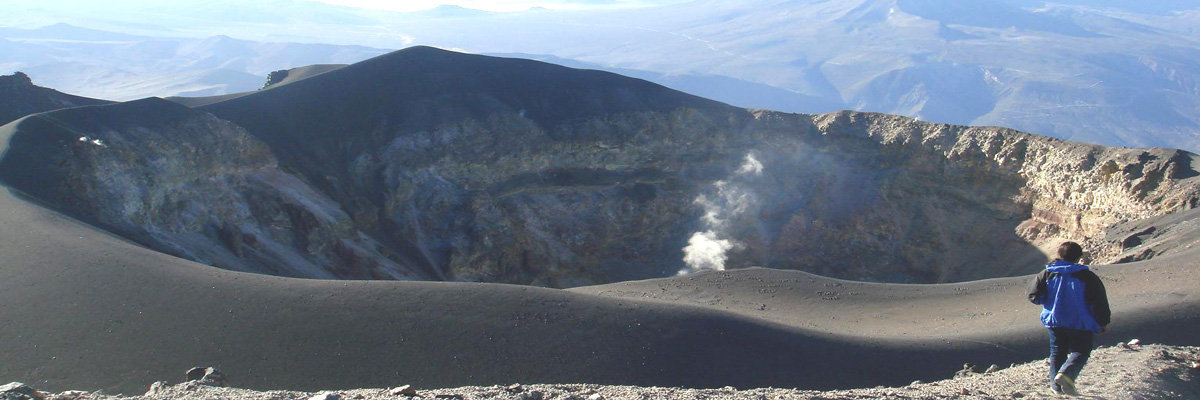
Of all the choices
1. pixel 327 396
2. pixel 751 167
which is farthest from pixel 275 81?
pixel 327 396

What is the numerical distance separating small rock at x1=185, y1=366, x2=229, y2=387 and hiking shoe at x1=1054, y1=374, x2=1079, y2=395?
1062 centimetres

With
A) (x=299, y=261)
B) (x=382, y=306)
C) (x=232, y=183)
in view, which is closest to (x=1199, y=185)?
(x=382, y=306)

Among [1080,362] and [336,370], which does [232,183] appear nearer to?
[336,370]

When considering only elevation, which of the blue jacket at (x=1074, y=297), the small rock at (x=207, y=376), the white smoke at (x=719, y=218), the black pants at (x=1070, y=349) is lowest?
the white smoke at (x=719, y=218)

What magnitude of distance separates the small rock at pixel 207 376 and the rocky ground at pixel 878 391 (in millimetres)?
562

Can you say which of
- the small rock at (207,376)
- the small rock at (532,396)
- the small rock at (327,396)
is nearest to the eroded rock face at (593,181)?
the small rock at (207,376)

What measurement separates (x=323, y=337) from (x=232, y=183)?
2184 centimetres

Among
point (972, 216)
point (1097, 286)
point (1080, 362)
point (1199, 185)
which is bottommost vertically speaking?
point (972, 216)

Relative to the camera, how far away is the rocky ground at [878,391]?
8969 millimetres

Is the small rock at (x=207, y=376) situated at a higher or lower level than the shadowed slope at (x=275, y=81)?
lower

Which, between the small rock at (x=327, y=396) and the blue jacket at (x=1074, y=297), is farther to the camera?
the blue jacket at (x=1074, y=297)

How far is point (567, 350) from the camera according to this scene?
13.6 meters

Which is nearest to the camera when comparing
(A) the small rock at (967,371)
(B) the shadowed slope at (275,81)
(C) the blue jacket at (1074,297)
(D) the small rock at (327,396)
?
(D) the small rock at (327,396)

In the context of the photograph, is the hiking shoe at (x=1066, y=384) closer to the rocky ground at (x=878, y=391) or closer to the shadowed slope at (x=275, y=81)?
the rocky ground at (x=878, y=391)
